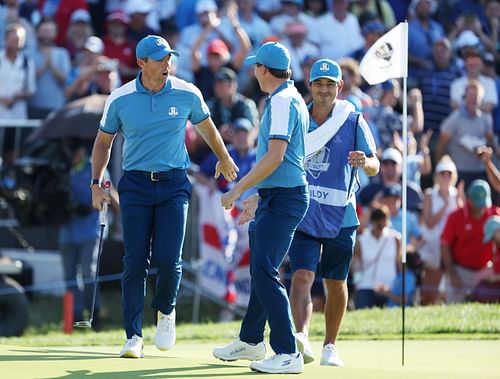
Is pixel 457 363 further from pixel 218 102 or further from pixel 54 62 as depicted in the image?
pixel 54 62

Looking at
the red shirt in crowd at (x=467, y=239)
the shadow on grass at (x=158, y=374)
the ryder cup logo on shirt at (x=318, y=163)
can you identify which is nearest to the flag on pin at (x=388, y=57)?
the ryder cup logo on shirt at (x=318, y=163)

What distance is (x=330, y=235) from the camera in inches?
384

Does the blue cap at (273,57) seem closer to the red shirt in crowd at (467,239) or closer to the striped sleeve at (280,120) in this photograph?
the striped sleeve at (280,120)

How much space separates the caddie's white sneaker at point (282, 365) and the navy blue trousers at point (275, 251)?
2.2 inches

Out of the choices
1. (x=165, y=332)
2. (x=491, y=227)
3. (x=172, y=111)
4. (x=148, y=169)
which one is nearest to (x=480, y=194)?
(x=491, y=227)

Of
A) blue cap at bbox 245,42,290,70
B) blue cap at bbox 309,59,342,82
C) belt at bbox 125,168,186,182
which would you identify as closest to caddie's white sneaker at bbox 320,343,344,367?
belt at bbox 125,168,186,182

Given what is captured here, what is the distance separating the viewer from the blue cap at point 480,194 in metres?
15.8

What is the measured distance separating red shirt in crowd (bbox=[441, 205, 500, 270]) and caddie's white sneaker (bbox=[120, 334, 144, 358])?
23.9ft

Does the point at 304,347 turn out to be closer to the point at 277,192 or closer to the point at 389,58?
the point at 277,192

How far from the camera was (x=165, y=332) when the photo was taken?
9.77 metres

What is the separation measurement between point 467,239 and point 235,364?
7.30 metres

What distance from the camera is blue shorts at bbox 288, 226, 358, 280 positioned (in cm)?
978

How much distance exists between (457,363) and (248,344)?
1.72m

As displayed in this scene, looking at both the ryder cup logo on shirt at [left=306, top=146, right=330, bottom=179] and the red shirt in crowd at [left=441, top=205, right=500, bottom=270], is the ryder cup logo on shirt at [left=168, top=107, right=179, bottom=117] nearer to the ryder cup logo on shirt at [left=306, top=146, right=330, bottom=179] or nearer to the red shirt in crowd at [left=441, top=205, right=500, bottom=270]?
the ryder cup logo on shirt at [left=306, top=146, right=330, bottom=179]
